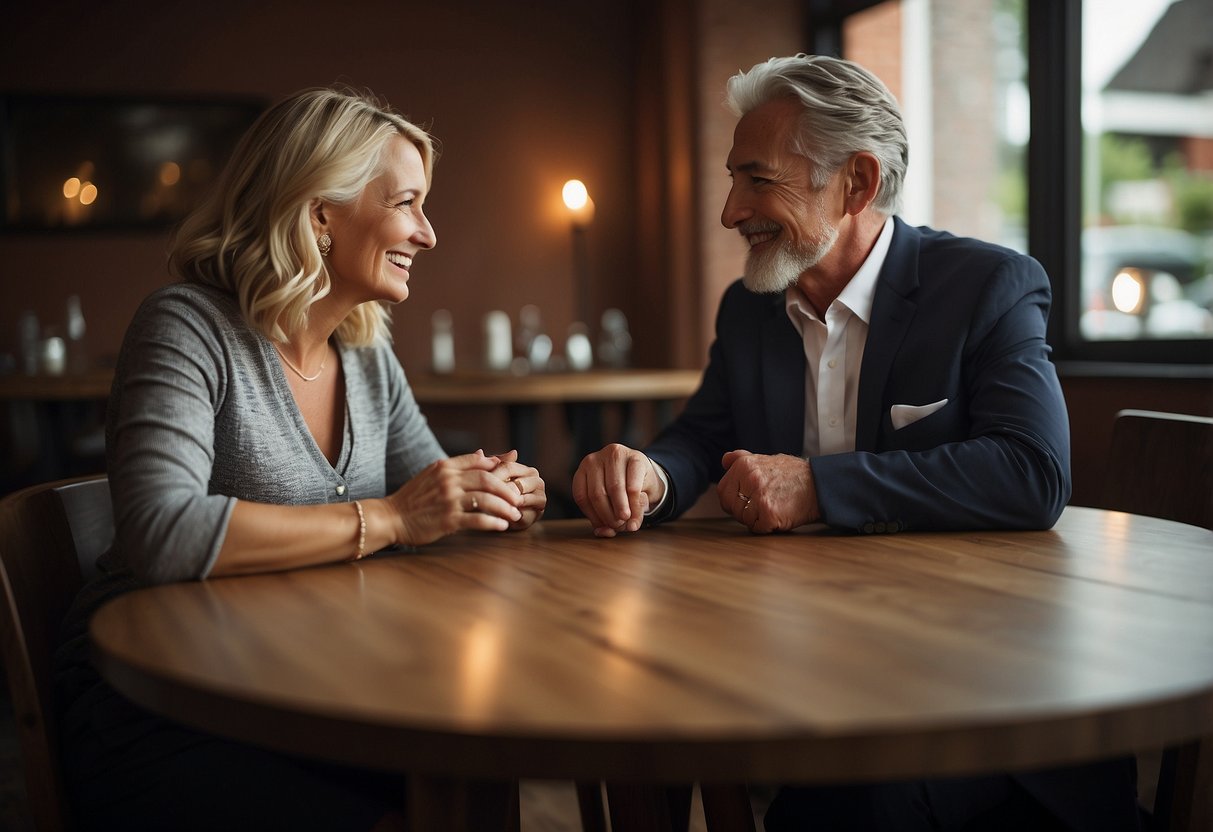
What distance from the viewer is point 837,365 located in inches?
68.4

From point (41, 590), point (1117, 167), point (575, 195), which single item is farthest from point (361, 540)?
point (575, 195)

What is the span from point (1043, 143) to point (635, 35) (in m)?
3.03

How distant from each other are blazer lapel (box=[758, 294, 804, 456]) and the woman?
43 centimetres

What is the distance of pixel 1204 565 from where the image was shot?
116 centimetres

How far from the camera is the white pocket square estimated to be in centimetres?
156

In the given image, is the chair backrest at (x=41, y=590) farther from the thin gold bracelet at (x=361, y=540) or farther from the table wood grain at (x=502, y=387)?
the table wood grain at (x=502, y=387)

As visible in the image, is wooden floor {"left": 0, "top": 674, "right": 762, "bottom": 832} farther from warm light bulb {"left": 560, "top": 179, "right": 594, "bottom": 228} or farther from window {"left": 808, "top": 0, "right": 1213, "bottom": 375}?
warm light bulb {"left": 560, "top": 179, "right": 594, "bottom": 228}

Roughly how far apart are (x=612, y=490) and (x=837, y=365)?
49cm

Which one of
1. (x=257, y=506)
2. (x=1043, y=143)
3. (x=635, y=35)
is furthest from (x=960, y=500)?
(x=635, y=35)

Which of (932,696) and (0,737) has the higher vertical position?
(932,696)

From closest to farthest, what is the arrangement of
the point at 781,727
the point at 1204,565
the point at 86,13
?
1. the point at 781,727
2. the point at 1204,565
3. the point at 86,13

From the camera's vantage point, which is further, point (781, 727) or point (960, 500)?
point (960, 500)

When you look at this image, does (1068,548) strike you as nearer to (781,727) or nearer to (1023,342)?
(1023,342)

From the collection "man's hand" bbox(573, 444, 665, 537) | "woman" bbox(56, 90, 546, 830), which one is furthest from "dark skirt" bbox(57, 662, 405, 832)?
"man's hand" bbox(573, 444, 665, 537)
